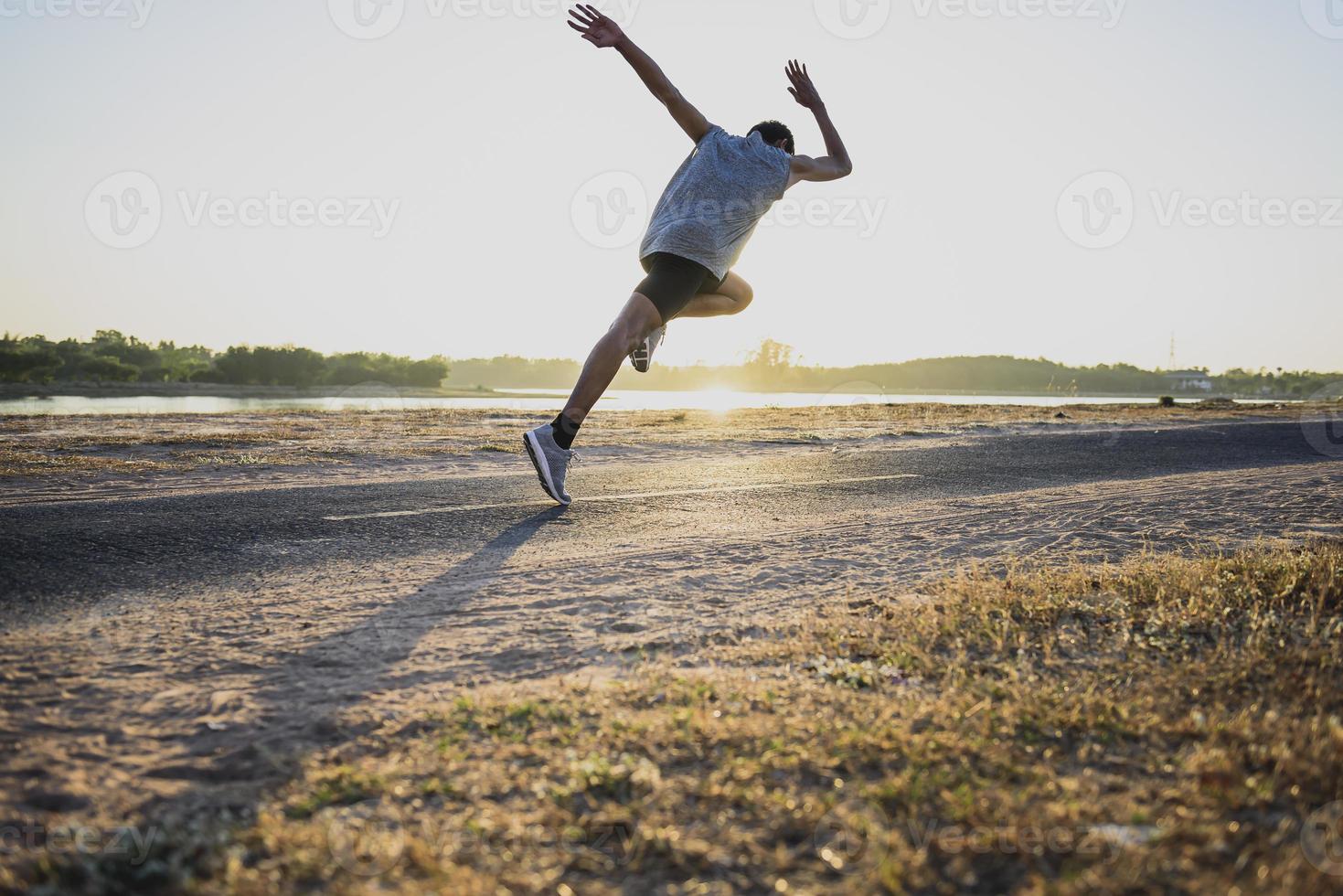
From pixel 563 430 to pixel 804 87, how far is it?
2533 mm

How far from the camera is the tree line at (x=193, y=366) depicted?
146ft

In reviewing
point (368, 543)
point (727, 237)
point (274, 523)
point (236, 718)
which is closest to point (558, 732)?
point (236, 718)

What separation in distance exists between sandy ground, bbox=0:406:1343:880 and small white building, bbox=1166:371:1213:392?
128761 millimetres

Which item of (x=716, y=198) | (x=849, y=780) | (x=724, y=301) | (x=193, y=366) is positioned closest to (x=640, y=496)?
(x=724, y=301)

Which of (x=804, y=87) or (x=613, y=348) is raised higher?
(x=804, y=87)

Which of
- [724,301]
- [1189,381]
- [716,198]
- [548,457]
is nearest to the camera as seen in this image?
[716,198]

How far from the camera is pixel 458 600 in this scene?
254 cm

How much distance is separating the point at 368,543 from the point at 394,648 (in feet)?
4.81

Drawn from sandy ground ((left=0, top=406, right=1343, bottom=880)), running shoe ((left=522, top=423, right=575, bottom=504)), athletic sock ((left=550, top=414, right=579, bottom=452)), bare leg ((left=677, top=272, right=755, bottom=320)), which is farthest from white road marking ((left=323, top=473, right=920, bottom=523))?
bare leg ((left=677, top=272, right=755, bottom=320))

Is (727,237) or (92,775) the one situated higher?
(727,237)

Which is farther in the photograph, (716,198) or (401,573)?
(716,198)

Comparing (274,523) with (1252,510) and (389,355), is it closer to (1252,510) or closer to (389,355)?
(1252,510)

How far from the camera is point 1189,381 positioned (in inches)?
4695

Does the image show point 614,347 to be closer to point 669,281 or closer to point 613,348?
point 613,348
